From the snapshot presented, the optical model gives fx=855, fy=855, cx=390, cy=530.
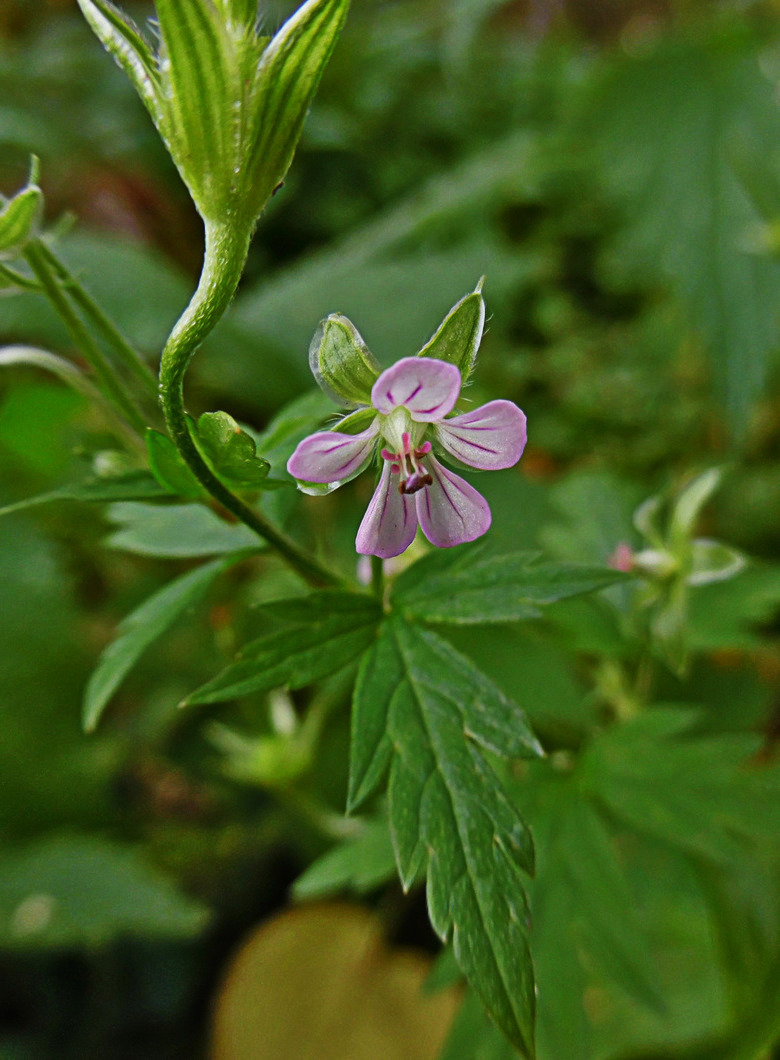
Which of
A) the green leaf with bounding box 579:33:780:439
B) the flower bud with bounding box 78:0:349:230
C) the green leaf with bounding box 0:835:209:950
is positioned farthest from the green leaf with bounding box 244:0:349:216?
the green leaf with bounding box 579:33:780:439

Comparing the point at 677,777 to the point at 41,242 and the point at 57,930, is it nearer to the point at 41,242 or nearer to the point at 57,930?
the point at 41,242

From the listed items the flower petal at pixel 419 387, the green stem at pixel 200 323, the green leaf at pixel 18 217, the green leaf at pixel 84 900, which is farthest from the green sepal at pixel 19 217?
the green leaf at pixel 84 900

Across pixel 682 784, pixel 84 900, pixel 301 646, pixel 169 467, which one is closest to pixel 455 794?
pixel 301 646

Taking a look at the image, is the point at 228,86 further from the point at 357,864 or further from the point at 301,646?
the point at 357,864

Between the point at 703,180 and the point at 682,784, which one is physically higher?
the point at 703,180

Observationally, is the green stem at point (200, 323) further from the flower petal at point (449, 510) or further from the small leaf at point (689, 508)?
the small leaf at point (689, 508)

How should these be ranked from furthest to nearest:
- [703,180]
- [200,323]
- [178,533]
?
[703,180] < [178,533] < [200,323]
